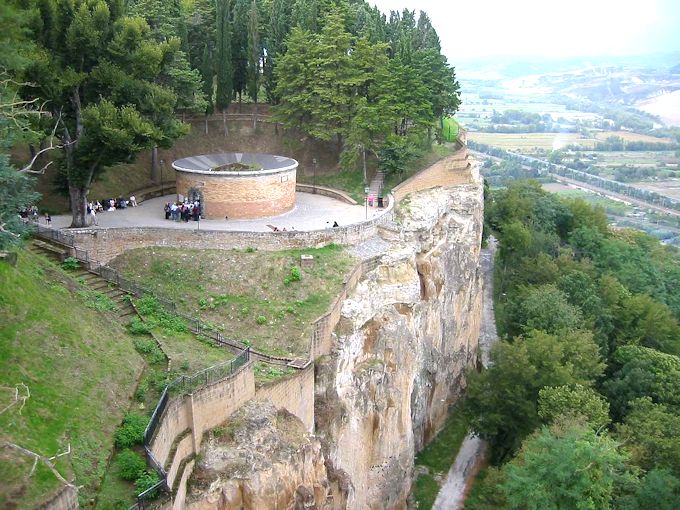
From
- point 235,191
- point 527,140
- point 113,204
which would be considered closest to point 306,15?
point 235,191

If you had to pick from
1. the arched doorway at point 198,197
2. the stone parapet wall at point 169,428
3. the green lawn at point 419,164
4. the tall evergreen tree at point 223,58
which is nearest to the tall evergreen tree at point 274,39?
the tall evergreen tree at point 223,58

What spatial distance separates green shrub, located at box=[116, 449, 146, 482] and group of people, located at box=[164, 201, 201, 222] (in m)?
17.0

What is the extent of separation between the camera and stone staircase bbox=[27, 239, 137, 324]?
73.6ft

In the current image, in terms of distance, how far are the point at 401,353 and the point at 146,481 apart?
47.0 ft

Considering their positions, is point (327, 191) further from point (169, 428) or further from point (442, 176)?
point (169, 428)

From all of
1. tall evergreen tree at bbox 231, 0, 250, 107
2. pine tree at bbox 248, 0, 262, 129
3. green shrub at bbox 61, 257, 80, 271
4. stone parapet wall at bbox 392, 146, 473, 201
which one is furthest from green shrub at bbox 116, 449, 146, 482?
tall evergreen tree at bbox 231, 0, 250, 107

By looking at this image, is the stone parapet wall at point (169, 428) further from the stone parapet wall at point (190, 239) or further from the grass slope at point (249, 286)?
the stone parapet wall at point (190, 239)

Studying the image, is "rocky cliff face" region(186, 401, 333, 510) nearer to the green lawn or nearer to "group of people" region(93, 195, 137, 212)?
"group of people" region(93, 195, 137, 212)

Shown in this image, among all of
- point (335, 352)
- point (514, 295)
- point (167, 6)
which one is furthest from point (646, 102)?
point (335, 352)

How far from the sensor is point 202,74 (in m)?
43.5

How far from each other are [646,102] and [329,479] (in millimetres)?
196471

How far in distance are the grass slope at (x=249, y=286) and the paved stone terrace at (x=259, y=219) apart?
111 inches

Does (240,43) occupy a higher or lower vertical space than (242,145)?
higher

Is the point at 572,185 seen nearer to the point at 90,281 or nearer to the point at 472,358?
the point at 472,358
